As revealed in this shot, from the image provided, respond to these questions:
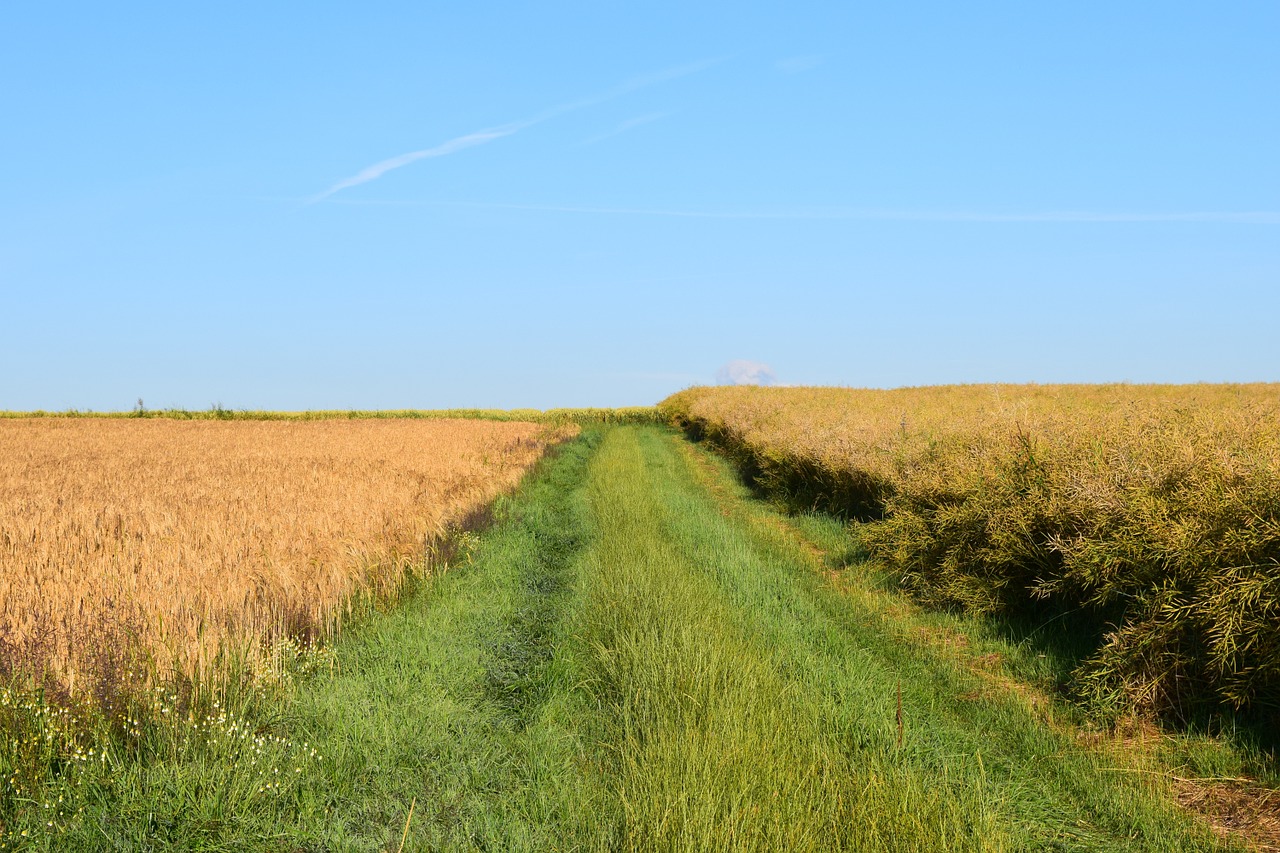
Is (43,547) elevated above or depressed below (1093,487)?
below

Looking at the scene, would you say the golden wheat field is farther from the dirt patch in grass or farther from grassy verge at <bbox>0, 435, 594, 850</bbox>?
the dirt patch in grass

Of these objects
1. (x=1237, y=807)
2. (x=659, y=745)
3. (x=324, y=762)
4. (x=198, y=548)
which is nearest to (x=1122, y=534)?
(x=1237, y=807)

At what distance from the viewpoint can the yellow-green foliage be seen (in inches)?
220

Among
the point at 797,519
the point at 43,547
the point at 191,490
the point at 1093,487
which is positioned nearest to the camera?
the point at 1093,487

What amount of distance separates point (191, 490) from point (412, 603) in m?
7.54

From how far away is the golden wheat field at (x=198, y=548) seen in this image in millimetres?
5363

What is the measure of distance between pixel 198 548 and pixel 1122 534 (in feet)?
29.5

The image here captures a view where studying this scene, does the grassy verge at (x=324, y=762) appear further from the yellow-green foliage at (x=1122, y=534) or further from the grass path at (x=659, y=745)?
the yellow-green foliage at (x=1122, y=534)

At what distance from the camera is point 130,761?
4.50 meters

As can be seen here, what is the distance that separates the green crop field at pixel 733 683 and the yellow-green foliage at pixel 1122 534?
1.3 inches

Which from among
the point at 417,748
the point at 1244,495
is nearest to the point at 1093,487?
the point at 1244,495

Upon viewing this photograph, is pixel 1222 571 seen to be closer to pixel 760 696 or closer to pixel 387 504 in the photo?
pixel 760 696

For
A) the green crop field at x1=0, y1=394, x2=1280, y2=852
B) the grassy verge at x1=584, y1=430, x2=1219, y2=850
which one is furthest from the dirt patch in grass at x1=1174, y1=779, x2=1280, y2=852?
the grassy verge at x1=584, y1=430, x2=1219, y2=850

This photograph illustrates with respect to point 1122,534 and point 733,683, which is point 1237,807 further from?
point 733,683
